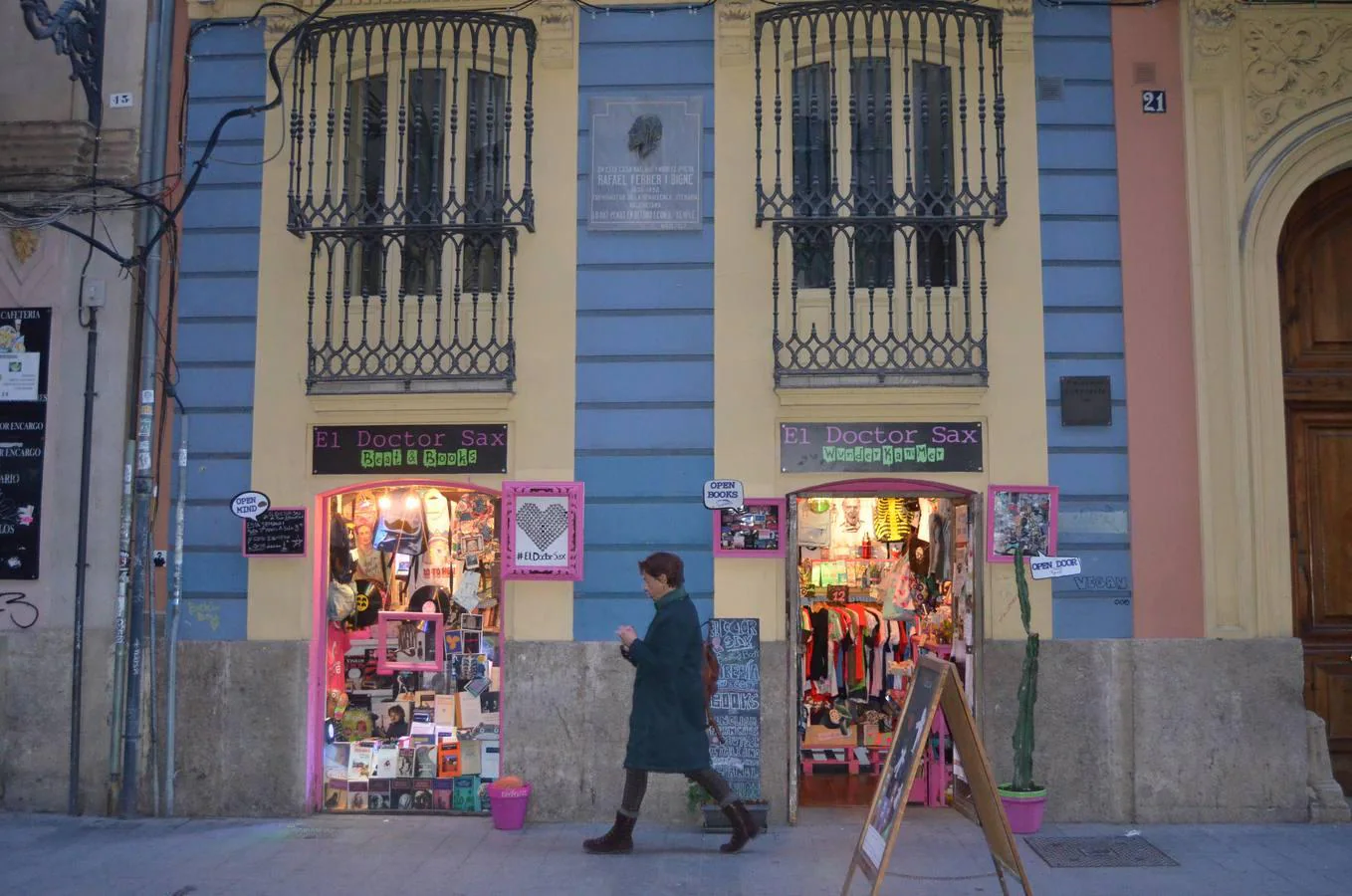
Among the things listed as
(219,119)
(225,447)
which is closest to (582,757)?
(225,447)

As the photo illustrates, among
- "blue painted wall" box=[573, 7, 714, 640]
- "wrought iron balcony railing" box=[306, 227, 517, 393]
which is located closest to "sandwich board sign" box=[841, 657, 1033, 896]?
"blue painted wall" box=[573, 7, 714, 640]

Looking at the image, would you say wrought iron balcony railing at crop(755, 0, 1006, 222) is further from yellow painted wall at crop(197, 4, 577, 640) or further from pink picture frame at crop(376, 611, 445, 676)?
pink picture frame at crop(376, 611, 445, 676)

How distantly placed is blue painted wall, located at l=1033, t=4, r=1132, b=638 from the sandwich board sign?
107 inches

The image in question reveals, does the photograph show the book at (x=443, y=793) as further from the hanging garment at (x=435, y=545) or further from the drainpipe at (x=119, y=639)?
the drainpipe at (x=119, y=639)

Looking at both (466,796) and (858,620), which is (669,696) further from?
(858,620)

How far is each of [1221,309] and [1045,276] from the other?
4.31 feet

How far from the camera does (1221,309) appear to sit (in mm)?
8641

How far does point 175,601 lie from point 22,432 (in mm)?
1799

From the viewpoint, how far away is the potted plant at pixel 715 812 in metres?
7.97

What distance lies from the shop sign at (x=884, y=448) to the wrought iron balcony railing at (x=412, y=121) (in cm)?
271

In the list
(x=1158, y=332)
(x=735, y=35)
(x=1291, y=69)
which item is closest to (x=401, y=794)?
(x=735, y=35)

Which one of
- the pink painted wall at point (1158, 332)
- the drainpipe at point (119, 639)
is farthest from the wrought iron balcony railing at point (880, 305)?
the drainpipe at point (119, 639)

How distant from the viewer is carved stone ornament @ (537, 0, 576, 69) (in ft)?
29.6

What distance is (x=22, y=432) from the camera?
894 cm
